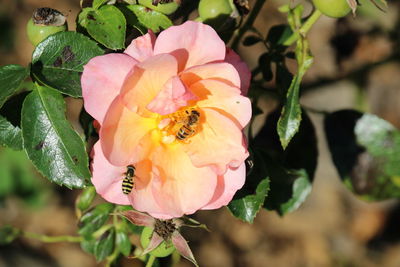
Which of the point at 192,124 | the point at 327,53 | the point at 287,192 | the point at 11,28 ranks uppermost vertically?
the point at 192,124

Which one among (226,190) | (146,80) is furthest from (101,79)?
(226,190)

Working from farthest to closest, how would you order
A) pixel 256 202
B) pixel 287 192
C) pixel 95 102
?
pixel 287 192, pixel 256 202, pixel 95 102

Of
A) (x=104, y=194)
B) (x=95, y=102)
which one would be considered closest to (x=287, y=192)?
(x=104, y=194)

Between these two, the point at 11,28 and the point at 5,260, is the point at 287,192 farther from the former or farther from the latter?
the point at 11,28

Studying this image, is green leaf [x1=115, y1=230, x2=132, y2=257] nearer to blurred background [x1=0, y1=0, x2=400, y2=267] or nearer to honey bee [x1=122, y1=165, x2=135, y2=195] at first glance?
honey bee [x1=122, y1=165, x2=135, y2=195]

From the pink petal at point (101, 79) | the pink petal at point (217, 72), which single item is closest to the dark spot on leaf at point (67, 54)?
the pink petal at point (101, 79)

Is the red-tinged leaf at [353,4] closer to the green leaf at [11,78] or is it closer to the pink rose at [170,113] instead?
the pink rose at [170,113]
